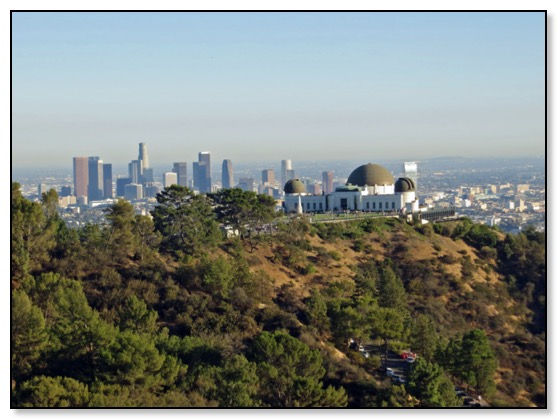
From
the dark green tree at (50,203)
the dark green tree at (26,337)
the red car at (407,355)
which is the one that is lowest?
the red car at (407,355)

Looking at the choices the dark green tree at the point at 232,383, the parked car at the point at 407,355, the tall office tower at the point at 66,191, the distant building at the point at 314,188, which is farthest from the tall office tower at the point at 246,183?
the dark green tree at the point at 232,383

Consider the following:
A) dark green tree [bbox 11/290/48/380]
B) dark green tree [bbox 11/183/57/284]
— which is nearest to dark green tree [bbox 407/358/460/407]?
dark green tree [bbox 11/290/48/380]

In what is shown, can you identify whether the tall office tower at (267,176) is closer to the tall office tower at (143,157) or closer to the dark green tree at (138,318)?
the tall office tower at (143,157)

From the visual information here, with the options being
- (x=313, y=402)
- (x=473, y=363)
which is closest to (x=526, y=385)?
(x=473, y=363)

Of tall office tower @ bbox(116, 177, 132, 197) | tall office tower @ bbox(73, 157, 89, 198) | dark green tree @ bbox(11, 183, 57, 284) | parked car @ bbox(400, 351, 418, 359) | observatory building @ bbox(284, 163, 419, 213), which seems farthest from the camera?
tall office tower @ bbox(116, 177, 132, 197)

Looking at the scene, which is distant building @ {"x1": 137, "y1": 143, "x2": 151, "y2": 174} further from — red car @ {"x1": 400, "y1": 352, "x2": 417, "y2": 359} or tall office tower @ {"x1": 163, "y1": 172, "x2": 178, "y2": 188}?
red car @ {"x1": 400, "y1": 352, "x2": 417, "y2": 359}

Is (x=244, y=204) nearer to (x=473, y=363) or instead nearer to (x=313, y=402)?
(x=473, y=363)
